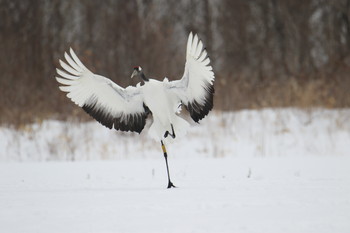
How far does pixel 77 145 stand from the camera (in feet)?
27.3

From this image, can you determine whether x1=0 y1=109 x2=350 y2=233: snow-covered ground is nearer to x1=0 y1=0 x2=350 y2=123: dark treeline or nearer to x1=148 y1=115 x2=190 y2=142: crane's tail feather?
x1=148 y1=115 x2=190 y2=142: crane's tail feather

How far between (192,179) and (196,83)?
3.73 ft

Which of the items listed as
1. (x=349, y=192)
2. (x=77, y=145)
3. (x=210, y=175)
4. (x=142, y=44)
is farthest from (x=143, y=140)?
(x=349, y=192)

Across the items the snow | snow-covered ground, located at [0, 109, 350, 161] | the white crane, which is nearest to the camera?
the snow

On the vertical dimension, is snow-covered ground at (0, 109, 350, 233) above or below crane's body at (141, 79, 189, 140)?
below

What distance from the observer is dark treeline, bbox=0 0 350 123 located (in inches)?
409

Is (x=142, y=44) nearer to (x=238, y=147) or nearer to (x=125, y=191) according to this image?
(x=238, y=147)

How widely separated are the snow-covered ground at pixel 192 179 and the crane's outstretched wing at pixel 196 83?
76 centimetres

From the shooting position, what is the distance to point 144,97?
4.95 m

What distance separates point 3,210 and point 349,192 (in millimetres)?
2685

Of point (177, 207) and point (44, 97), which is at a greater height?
point (44, 97)

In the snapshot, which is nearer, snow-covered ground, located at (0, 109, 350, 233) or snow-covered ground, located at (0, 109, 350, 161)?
snow-covered ground, located at (0, 109, 350, 233)

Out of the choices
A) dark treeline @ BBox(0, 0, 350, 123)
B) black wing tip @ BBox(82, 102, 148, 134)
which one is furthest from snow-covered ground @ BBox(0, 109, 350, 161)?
black wing tip @ BBox(82, 102, 148, 134)

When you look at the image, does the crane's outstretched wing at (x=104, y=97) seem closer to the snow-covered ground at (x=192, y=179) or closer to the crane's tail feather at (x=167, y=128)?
the crane's tail feather at (x=167, y=128)
